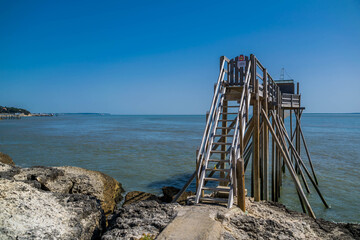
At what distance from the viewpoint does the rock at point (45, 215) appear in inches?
178

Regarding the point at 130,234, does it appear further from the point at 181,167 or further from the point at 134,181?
the point at 181,167

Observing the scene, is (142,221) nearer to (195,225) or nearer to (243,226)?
(195,225)

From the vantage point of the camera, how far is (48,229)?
465 centimetres

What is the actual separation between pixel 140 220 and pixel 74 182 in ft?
16.7

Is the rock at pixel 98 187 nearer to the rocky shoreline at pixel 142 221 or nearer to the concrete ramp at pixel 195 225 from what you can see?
the rocky shoreline at pixel 142 221

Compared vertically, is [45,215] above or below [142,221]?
above

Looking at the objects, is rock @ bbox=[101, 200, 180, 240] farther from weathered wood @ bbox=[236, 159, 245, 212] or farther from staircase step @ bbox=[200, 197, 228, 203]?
weathered wood @ bbox=[236, 159, 245, 212]

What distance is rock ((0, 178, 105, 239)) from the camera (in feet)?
14.8

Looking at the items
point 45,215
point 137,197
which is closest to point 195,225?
point 45,215

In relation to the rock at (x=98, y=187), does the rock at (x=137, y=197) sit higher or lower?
lower

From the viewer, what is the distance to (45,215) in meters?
4.98

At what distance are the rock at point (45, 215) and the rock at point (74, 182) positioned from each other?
2432mm

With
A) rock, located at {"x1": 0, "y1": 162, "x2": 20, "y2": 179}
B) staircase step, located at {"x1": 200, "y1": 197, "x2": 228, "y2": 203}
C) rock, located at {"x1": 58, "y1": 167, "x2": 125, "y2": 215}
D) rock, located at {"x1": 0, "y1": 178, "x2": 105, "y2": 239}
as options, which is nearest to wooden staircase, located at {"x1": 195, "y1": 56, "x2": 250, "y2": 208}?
staircase step, located at {"x1": 200, "y1": 197, "x2": 228, "y2": 203}

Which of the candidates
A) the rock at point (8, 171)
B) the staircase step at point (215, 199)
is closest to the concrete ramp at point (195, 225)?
the staircase step at point (215, 199)
